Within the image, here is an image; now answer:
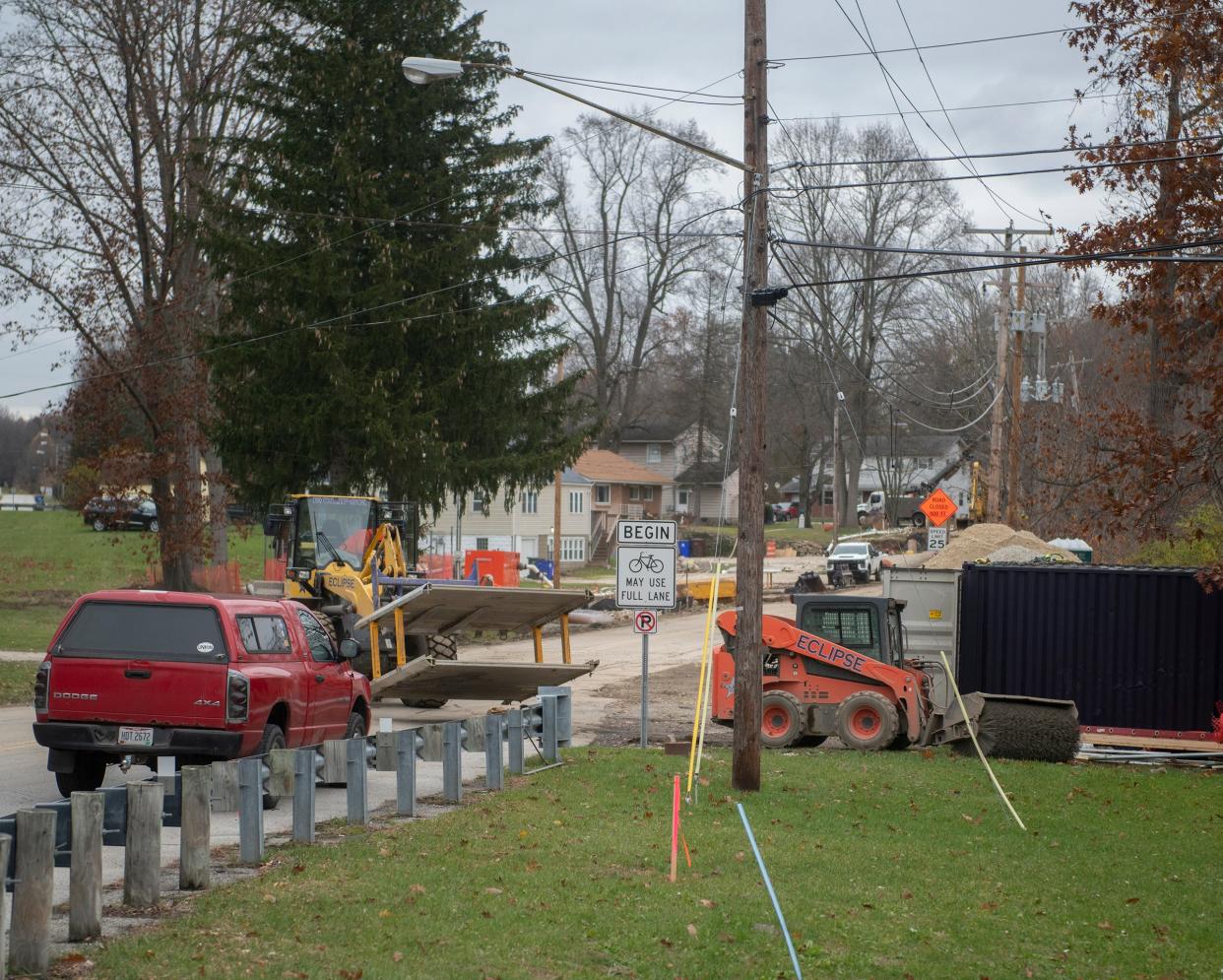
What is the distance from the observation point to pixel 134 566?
50.0 metres

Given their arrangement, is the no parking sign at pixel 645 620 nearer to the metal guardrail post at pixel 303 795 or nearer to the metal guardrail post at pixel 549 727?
the metal guardrail post at pixel 549 727

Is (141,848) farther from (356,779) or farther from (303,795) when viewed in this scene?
(356,779)

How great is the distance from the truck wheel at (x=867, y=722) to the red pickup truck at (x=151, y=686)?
8.43 m

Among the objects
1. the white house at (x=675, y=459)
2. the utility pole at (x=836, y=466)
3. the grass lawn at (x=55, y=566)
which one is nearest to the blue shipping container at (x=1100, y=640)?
the grass lawn at (x=55, y=566)

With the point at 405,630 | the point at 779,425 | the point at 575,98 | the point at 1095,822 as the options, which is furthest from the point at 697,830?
the point at 779,425

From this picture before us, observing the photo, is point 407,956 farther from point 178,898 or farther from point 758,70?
point 758,70

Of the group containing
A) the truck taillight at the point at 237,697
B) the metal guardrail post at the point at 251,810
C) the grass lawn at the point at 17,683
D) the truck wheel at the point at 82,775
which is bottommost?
the grass lawn at the point at 17,683

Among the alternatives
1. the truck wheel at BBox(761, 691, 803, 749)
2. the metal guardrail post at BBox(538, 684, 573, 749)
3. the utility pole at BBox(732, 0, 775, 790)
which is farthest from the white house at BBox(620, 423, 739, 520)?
the utility pole at BBox(732, 0, 775, 790)

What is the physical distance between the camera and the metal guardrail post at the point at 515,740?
1477cm

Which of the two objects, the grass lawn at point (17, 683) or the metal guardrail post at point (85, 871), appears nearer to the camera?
the metal guardrail post at point (85, 871)

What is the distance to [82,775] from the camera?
1272 centimetres

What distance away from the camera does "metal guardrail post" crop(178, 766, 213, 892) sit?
9000 mm

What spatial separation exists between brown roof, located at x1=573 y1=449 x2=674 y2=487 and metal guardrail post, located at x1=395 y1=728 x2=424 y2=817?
2592 inches

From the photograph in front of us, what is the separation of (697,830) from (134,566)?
4204 cm
